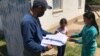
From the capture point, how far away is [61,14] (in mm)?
14070

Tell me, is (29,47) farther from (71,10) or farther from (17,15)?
(71,10)

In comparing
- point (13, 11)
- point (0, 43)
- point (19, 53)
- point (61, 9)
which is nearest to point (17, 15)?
point (13, 11)

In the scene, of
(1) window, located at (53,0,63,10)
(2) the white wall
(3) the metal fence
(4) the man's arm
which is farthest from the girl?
(1) window, located at (53,0,63,10)

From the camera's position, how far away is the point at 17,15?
25.9 feet

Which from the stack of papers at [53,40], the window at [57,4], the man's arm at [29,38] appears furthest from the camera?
the window at [57,4]

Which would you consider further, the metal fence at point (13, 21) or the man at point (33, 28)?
the metal fence at point (13, 21)

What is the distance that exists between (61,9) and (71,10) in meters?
1.64

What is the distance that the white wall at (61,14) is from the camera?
12.1 m

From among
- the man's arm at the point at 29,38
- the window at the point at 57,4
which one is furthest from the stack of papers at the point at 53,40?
the window at the point at 57,4

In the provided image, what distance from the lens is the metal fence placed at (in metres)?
7.61

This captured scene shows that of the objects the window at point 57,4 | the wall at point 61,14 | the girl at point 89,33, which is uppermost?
the girl at point 89,33

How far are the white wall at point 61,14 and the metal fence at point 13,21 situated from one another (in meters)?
3.28

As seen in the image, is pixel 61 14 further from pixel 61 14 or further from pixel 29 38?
pixel 29 38

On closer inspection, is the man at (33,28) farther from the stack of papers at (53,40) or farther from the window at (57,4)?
the window at (57,4)
